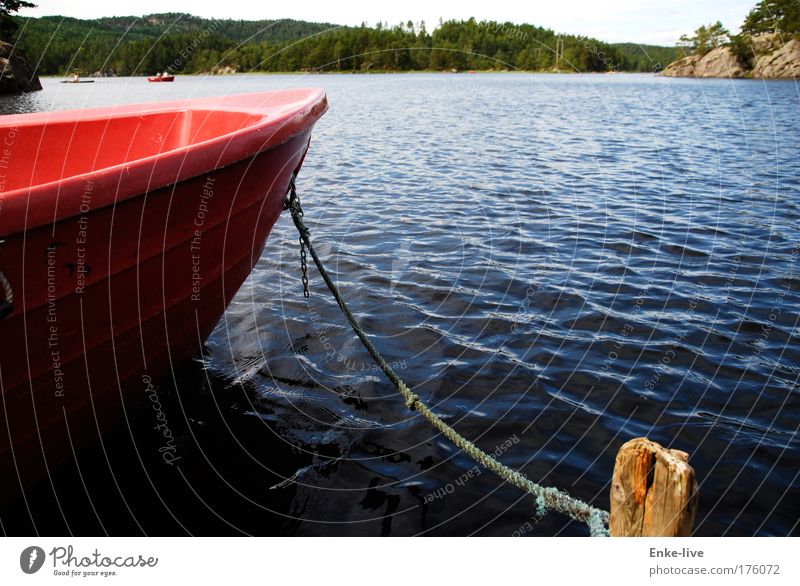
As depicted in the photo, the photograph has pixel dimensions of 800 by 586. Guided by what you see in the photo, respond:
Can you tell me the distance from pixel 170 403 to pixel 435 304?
9.20ft

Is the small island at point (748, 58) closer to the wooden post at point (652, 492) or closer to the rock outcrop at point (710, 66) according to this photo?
the rock outcrop at point (710, 66)

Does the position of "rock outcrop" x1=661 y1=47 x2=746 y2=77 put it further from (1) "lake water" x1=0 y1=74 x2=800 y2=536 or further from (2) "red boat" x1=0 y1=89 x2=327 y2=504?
(2) "red boat" x1=0 y1=89 x2=327 y2=504

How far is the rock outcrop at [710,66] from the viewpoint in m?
74.9

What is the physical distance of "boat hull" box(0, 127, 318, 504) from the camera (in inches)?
102

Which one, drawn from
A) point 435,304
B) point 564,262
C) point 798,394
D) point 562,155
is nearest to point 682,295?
point 564,262

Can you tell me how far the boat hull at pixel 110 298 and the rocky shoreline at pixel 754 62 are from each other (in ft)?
208

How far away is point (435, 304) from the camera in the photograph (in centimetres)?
605

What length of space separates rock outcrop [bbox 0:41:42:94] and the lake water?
130ft

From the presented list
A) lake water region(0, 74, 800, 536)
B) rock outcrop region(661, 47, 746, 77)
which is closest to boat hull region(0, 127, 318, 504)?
lake water region(0, 74, 800, 536)

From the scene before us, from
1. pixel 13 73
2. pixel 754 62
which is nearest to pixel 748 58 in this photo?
pixel 754 62

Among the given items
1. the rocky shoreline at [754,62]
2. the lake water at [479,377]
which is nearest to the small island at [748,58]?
the rocky shoreline at [754,62]

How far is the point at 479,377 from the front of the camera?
4.72 meters

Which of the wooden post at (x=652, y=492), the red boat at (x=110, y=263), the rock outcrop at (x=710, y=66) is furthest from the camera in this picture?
the rock outcrop at (x=710, y=66)
